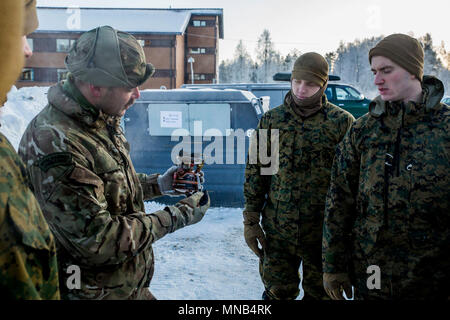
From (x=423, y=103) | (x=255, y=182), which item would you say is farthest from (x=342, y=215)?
(x=255, y=182)

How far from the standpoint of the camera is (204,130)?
6570mm

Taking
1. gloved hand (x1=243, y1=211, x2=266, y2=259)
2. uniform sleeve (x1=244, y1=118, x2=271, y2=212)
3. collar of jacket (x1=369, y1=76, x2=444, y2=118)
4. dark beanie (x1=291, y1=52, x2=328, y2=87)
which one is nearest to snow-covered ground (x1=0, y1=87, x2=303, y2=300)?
gloved hand (x1=243, y1=211, x2=266, y2=259)

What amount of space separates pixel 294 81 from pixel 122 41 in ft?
6.11

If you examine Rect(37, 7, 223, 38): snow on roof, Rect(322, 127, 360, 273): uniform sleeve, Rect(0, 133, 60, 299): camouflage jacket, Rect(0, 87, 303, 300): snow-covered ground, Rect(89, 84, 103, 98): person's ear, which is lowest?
Rect(0, 87, 303, 300): snow-covered ground

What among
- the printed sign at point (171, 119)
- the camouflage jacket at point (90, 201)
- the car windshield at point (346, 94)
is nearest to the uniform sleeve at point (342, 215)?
the camouflage jacket at point (90, 201)

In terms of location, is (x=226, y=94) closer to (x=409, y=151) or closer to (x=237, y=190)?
(x=237, y=190)

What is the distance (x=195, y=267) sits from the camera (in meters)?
4.44

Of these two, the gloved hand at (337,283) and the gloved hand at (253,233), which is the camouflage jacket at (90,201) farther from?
the gloved hand at (253,233)

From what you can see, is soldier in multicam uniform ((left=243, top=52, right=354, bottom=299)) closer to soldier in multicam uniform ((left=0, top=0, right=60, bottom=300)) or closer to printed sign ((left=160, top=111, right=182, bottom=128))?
soldier in multicam uniform ((left=0, top=0, right=60, bottom=300))

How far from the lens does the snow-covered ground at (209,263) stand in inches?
149

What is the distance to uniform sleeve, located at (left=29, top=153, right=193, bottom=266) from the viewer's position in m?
1.35

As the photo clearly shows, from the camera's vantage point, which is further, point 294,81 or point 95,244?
point 294,81

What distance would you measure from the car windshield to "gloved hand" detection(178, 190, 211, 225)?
11.6m

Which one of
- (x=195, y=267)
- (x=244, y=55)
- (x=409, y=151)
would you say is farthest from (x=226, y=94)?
(x=244, y=55)
